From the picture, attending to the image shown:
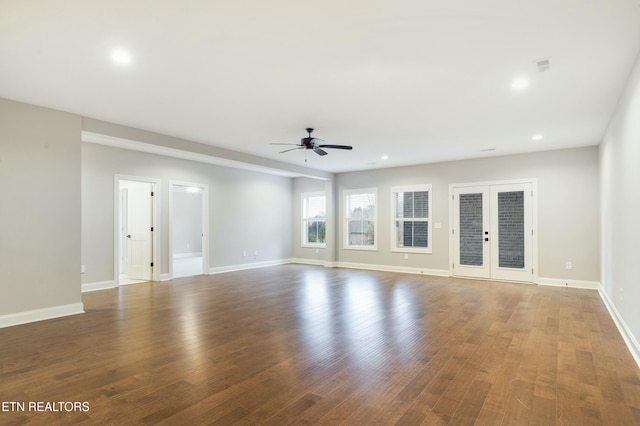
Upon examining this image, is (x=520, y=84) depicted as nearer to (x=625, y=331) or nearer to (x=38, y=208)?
(x=625, y=331)

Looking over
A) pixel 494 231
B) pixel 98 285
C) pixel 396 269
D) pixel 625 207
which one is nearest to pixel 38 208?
pixel 98 285

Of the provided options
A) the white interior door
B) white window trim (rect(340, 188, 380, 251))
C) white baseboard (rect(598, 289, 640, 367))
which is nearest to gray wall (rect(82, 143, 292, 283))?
the white interior door

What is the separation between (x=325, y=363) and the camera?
300 centimetres

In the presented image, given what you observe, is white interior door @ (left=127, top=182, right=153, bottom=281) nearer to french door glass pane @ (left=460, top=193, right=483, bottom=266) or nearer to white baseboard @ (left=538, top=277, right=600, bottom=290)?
french door glass pane @ (left=460, top=193, right=483, bottom=266)

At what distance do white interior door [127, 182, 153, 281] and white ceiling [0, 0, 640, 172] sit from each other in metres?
2.62

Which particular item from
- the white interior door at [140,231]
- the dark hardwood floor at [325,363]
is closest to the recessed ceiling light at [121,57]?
the dark hardwood floor at [325,363]

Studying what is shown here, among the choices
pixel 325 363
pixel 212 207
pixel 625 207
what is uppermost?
pixel 212 207

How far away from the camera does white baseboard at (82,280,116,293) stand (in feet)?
20.3

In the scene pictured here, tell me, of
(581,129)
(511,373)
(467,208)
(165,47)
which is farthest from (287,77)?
(467,208)

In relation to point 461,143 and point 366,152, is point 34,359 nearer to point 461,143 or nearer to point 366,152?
point 366,152

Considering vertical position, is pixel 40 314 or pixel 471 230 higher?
pixel 471 230

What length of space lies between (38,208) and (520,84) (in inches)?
233

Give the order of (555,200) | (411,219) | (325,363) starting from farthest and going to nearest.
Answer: (411,219), (555,200), (325,363)

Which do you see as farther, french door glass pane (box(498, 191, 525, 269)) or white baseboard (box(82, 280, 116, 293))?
french door glass pane (box(498, 191, 525, 269))
